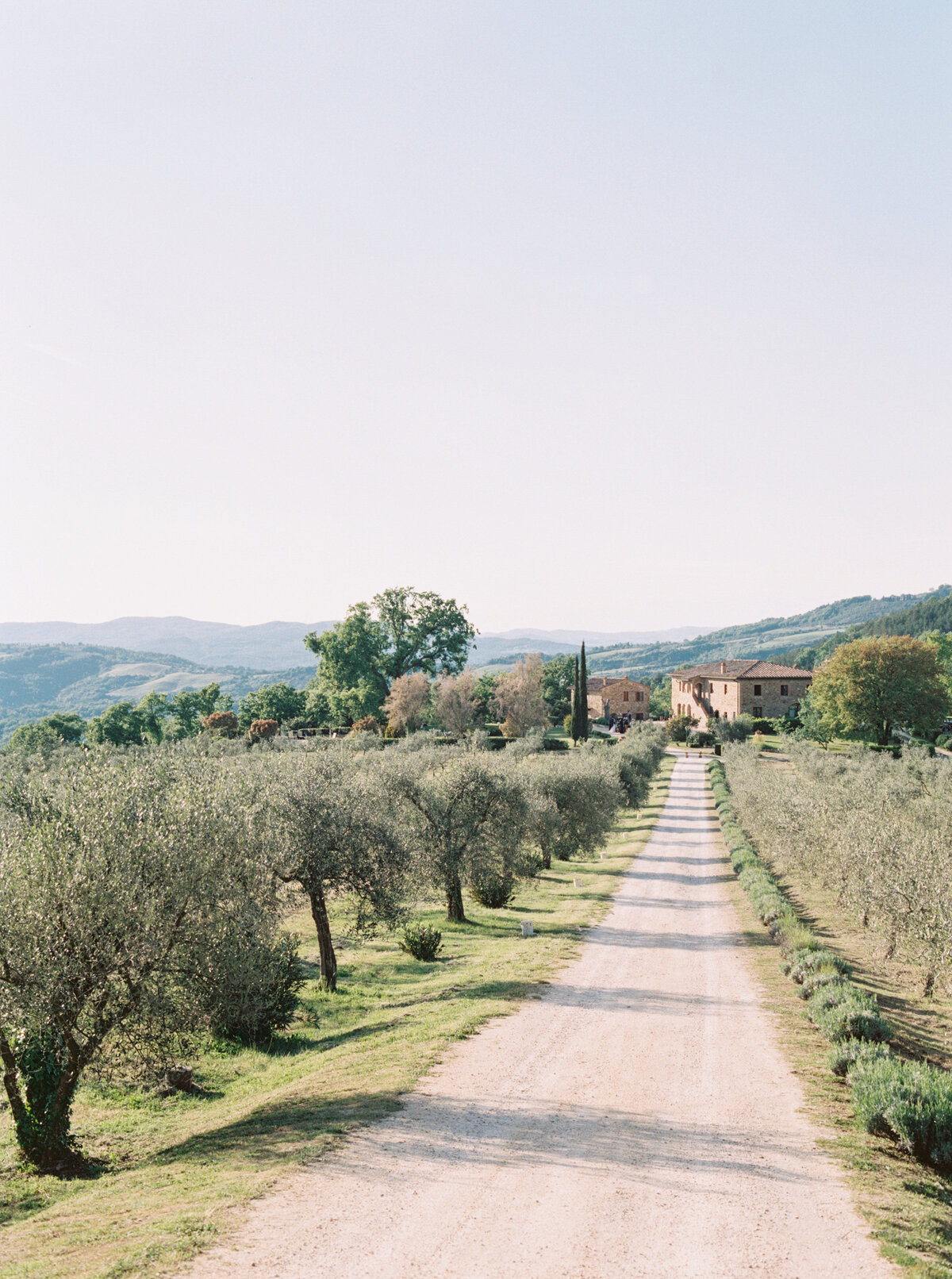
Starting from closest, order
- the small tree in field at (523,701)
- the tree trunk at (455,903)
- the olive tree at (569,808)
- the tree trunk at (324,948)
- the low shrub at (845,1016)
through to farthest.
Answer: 1. the low shrub at (845,1016)
2. the tree trunk at (324,948)
3. the tree trunk at (455,903)
4. the olive tree at (569,808)
5. the small tree in field at (523,701)

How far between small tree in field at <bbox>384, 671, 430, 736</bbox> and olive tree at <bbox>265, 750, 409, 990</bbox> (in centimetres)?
6499

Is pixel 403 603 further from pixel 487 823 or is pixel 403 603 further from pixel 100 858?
pixel 100 858

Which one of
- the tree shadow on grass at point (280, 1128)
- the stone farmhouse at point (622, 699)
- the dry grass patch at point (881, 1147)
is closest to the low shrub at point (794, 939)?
the dry grass patch at point (881, 1147)

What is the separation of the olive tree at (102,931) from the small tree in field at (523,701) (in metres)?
84.4

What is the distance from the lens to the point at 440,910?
36219mm

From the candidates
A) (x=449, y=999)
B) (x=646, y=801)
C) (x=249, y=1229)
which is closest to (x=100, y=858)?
(x=249, y=1229)

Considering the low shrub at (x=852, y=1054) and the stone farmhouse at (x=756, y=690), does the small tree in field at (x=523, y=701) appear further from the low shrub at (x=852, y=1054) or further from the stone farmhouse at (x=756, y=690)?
the low shrub at (x=852, y=1054)

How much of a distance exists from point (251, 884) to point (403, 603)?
88269 millimetres

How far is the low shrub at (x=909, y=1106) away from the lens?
12.3m

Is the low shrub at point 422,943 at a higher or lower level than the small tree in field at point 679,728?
higher

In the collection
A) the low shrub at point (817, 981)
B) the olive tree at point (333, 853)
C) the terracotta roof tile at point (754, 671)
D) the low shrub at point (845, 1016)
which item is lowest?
the low shrub at point (817, 981)

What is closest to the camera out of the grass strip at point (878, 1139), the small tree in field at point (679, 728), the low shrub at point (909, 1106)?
the grass strip at point (878, 1139)

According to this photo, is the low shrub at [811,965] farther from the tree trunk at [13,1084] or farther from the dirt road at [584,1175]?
the tree trunk at [13,1084]

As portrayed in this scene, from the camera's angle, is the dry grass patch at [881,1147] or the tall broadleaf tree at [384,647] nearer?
the dry grass patch at [881,1147]
